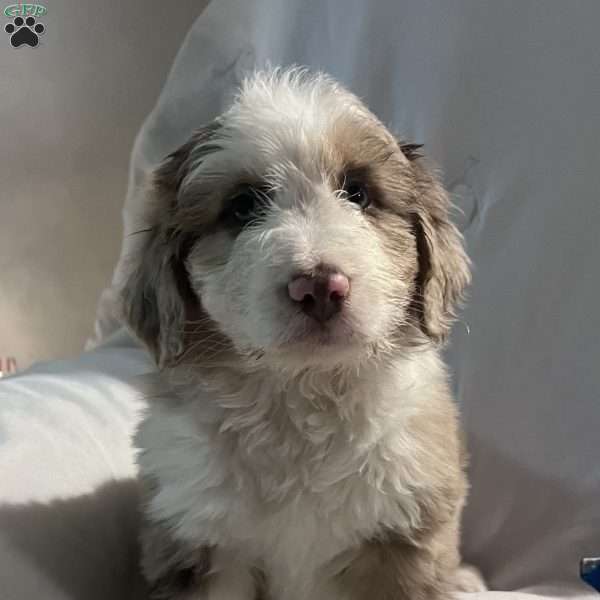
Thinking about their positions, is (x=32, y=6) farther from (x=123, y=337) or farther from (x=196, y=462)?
(x=196, y=462)

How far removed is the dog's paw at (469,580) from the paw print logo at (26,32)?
74.7 inches

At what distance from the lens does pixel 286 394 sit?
1.14 meters

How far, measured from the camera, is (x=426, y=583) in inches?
44.6

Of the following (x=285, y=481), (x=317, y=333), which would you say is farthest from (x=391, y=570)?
(x=317, y=333)

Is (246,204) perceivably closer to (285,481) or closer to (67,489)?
(285,481)

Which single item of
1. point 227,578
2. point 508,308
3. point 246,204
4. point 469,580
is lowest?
point 469,580

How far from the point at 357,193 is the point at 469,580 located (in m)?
0.73

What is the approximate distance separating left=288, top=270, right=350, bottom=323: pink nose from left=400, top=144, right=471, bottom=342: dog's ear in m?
0.24

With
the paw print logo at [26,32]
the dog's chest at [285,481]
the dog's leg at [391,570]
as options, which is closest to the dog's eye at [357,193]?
the dog's chest at [285,481]

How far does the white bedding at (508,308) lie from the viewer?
4.83 ft

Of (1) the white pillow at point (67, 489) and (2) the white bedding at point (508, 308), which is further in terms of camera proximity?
(2) the white bedding at point (508, 308)

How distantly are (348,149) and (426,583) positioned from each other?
0.59m

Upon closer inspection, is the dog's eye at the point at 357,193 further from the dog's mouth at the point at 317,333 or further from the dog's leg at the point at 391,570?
the dog's leg at the point at 391,570

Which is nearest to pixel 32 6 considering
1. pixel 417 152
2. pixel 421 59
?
pixel 421 59
